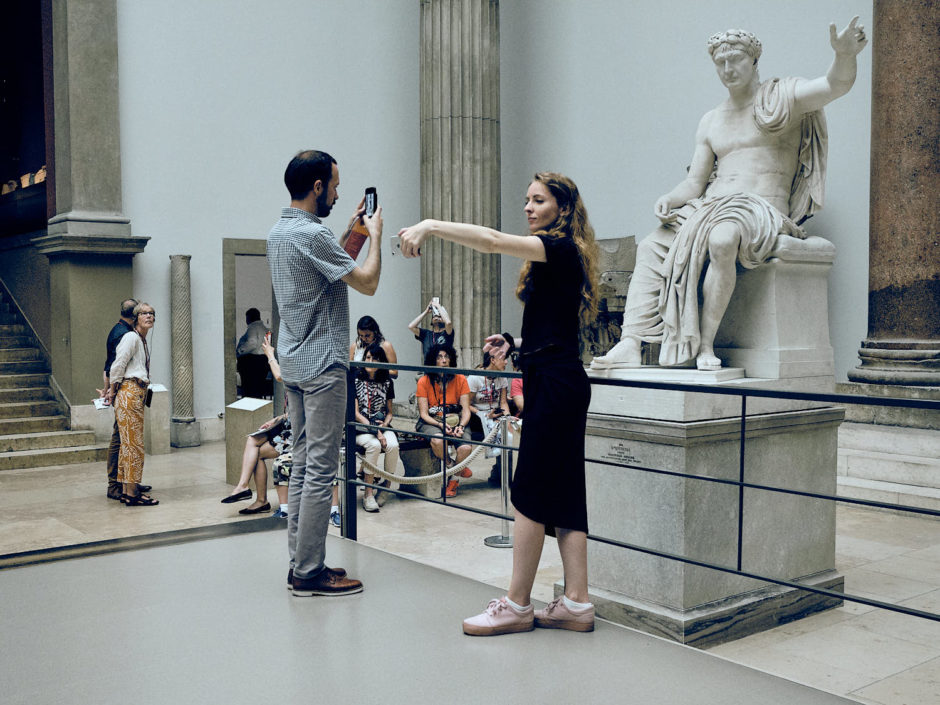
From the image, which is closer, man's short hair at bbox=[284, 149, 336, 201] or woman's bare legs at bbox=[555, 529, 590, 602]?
woman's bare legs at bbox=[555, 529, 590, 602]

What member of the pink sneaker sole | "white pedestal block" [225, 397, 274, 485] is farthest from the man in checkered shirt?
"white pedestal block" [225, 397, 274, 485]

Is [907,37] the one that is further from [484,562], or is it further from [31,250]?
[31,250]

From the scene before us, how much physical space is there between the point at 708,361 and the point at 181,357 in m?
7.66

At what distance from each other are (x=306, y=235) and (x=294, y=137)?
9.32m

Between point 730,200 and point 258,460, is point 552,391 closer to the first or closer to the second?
point 730,200

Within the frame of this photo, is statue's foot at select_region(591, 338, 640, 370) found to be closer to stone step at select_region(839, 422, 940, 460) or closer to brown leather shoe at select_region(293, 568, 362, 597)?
brown leather shoe at select_region(293, 568, 362, 597)

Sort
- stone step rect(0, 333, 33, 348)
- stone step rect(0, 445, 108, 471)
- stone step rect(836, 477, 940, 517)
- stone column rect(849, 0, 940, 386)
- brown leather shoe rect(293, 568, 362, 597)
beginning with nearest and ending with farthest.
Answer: brown leather shoe rect(293, 568, 362, 597), stone step rect(836, 477, 940, 517), stone column rect(849, 0, 940, 386), stone step rect(0, 445, 108, 471), stone step rect(0, 333, 33, 348)

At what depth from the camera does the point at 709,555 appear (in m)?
4.64

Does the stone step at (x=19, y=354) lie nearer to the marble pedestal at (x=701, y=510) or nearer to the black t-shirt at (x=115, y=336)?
the black t-shirt at (x=115, y=336)

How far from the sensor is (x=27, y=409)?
10.5m

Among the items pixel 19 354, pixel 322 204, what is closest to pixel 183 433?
pixel 19 354

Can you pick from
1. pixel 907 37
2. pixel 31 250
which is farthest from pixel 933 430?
pixel 31 250

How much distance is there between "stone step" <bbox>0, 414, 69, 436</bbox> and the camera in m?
10.1

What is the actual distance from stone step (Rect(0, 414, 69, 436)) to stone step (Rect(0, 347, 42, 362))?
132 centimetres
